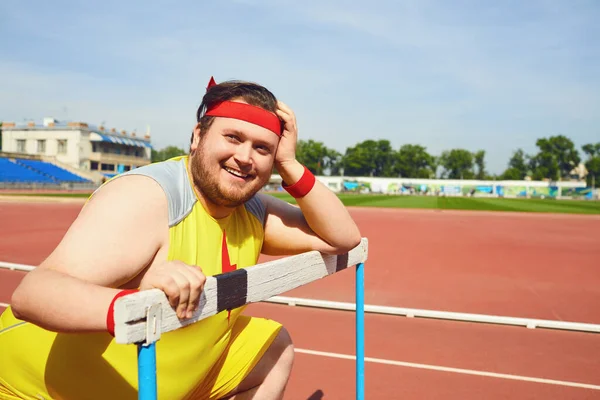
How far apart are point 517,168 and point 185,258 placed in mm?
121775

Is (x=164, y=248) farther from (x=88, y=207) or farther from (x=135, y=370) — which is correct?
(x=135, y=370)

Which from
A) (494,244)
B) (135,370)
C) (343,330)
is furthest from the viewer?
(494,244)

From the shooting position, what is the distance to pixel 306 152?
372 feet

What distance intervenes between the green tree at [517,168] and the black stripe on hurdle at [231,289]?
11940 cm

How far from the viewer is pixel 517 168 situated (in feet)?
364

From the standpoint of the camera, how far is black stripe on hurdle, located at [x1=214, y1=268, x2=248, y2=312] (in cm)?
131

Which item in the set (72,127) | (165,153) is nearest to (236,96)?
(72,127)

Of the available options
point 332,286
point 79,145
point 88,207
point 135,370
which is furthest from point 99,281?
point 79,145

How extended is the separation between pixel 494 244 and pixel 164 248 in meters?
14.1

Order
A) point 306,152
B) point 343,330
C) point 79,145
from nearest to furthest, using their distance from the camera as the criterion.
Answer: point 343,330 → point 79,145 → point 306,152

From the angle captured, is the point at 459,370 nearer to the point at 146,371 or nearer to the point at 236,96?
the point at 236,96

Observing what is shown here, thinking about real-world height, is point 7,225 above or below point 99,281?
below

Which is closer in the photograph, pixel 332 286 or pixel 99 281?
pixel 99 281

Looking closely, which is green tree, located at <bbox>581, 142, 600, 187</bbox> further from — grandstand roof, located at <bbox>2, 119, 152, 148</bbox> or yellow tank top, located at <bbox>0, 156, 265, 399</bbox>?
yellow tank top, located at <bbox>0, 156, 265, 399</bbox>
